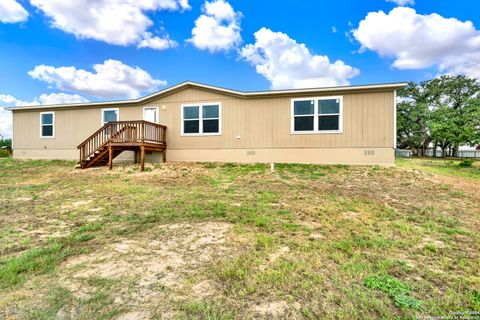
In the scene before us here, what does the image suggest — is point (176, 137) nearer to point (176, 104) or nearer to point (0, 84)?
point (176, 104)

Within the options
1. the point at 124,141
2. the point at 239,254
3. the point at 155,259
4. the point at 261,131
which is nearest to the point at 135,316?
the point at 155,259

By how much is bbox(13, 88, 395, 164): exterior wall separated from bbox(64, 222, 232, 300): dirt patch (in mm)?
7468

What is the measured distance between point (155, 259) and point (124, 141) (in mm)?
8690

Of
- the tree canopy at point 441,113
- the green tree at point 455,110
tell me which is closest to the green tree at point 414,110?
the tree canopy at point 441,113

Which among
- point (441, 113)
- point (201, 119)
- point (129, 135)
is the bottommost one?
A: point (129, 135)

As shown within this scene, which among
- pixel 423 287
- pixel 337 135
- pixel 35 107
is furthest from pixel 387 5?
pixel 35 107

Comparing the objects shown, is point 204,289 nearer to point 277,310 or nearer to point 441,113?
point 277,310

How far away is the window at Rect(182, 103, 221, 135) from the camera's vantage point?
11.4 metres

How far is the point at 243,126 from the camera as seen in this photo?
1111 cm

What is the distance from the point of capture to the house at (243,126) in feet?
32.3

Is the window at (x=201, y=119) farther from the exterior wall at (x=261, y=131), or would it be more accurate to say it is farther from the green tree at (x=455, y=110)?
the green tree at (x=455, y=110)

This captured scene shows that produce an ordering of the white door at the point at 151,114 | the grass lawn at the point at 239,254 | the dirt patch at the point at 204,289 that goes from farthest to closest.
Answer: the white door at the point at 151,114
the dirt patch at the point at 204,289
the grass lawn at the point at 239,254

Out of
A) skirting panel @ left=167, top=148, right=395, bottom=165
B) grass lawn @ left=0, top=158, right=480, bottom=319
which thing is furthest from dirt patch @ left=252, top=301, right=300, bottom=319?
skirting panel @ left=167, top=148, right=395, bottom=165

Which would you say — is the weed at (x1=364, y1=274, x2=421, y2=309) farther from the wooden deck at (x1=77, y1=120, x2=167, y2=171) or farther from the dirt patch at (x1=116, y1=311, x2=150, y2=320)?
the wooden deck at (x1=77, y1=120, x2=167, y2=171)
